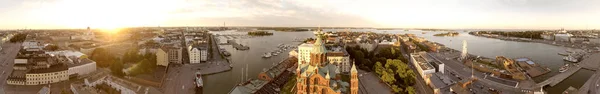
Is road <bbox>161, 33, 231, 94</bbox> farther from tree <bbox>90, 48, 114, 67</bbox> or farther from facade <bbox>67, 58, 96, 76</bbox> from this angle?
facade <bbox>67, 58, 96, 76</bbox>

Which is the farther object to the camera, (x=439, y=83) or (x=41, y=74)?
(x=439, y=83)

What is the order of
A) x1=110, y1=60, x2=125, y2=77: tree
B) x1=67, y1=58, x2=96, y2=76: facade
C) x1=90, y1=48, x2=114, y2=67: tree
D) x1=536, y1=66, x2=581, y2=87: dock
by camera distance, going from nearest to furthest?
1. x1=67, y1=58, x2=96, y2=76: facade
2. x1=110, y1=60, x2=125, y2=77: tree
3. x1=536, y1=66, x2=581, y2=87: dock
4. x1=90, y1=48, x2=114, y2=67: tree

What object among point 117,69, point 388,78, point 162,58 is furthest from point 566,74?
point 117,69

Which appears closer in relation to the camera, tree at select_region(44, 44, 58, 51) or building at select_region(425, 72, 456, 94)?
building at select_region(425, 72, 456, 94)

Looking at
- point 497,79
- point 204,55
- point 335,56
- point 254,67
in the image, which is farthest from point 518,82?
Result: point 204,55

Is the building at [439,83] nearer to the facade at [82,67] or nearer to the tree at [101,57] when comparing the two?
the facade at [82,67]

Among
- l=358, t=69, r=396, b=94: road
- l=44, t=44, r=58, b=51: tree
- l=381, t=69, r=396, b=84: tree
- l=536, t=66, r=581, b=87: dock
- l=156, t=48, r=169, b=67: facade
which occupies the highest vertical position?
l=44, t=44, r=58, b=51: tree

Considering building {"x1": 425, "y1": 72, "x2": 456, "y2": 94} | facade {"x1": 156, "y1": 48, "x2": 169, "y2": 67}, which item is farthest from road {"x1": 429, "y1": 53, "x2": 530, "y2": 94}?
facade {"x1": 156, "y1": 48, "x2": 169, "y2": 67}

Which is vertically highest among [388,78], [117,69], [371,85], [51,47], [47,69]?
[51,47]

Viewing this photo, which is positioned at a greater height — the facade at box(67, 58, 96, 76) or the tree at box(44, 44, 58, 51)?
the tree at box(44, 44, 58, 51)

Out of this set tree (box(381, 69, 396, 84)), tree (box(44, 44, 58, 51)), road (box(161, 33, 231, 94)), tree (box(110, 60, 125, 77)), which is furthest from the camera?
tree (box(44, 44, 58, 51))

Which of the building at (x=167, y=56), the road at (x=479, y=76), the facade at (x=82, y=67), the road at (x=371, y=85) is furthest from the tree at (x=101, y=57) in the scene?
the road at (x=479, y=76)

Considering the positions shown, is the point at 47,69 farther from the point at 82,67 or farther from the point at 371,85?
the point at 371,85
